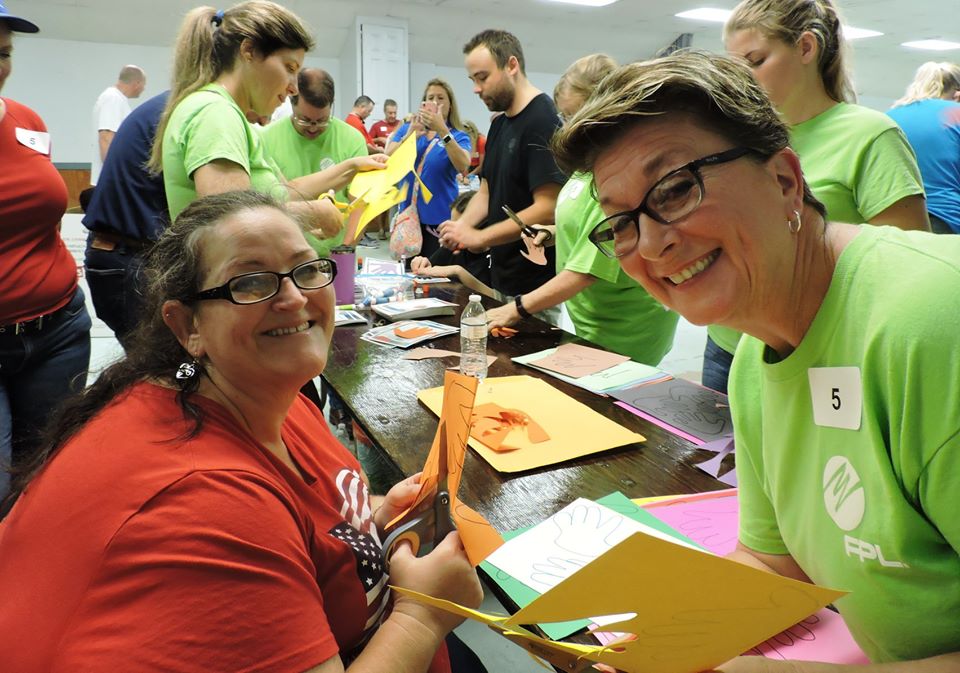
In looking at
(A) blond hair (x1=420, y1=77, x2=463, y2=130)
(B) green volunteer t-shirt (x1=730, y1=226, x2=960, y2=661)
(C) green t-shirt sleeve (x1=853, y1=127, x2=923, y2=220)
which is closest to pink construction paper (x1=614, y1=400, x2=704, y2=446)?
(B) green volunteer t-shirt (x1=730, y1=226, x2=960, y2=661)

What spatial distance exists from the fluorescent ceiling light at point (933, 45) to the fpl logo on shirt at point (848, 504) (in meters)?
14.4

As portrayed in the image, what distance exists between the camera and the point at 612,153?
33.8 inches

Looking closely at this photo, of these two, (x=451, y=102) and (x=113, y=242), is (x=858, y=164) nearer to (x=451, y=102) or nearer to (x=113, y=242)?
(x=113, y=242)

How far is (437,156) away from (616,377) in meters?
3.36

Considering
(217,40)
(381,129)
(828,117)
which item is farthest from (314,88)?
(381,129)

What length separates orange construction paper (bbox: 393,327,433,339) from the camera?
2.26 m

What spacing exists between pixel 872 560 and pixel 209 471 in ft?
2.56

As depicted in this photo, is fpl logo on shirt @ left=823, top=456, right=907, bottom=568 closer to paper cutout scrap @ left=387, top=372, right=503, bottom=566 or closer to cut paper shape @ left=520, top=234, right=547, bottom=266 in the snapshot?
paper cutout scrap @ left=387, top=372, right=503, bottom=566

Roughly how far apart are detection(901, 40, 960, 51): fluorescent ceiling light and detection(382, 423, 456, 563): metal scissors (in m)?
14.5

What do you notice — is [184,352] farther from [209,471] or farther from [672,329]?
[672,329]

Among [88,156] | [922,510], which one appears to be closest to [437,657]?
[922,510]

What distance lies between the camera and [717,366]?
2.20 meters

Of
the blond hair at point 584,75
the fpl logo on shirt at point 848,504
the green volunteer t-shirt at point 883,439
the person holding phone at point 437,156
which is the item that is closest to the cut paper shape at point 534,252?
the blond hair at point 584,75

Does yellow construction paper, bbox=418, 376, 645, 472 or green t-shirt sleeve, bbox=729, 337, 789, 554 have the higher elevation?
green t-shirt sleeve, bbox=729, 337, 789, 554
